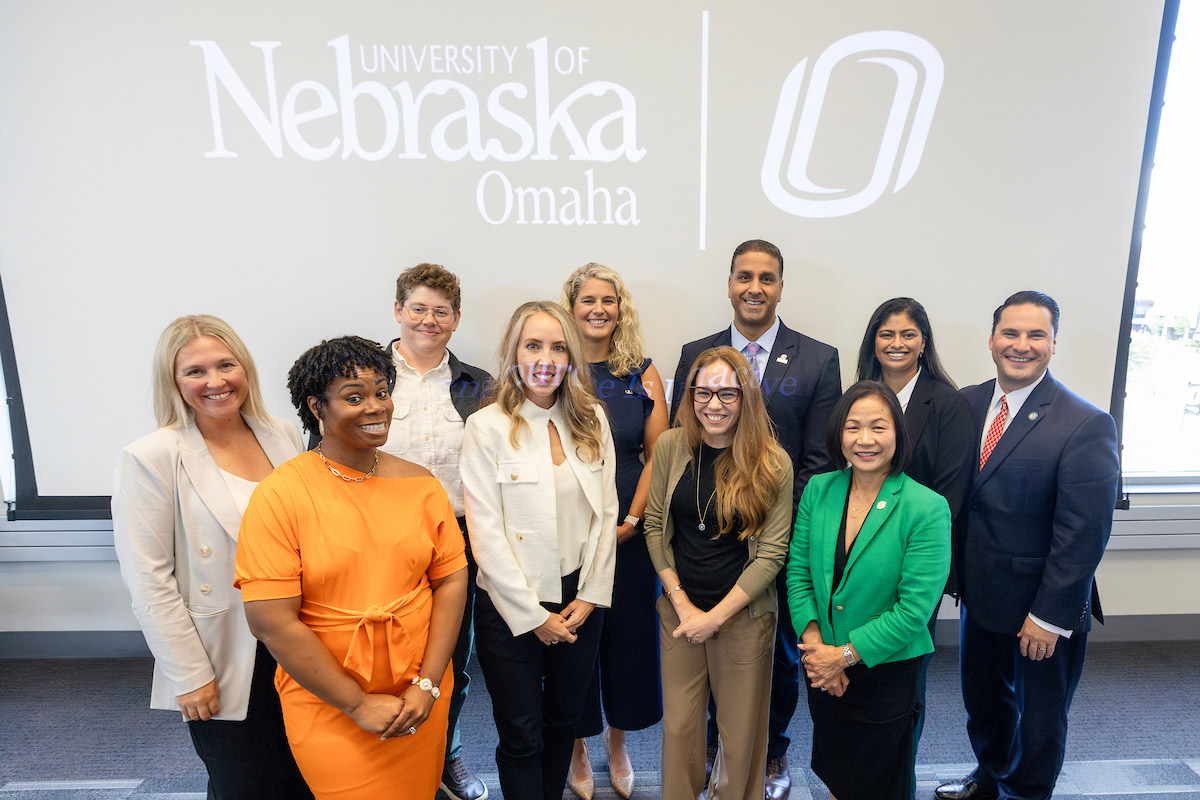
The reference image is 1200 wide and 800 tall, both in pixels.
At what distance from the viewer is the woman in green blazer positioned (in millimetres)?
1632

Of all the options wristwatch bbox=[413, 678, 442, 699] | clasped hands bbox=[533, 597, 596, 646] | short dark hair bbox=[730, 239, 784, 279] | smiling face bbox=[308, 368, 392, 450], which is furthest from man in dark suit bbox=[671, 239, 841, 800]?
wristwatch bbox=[413, 678, 442, 699]

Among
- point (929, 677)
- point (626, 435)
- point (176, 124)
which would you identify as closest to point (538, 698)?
point (626, 435)

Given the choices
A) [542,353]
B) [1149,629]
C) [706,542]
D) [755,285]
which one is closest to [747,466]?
[706,542]

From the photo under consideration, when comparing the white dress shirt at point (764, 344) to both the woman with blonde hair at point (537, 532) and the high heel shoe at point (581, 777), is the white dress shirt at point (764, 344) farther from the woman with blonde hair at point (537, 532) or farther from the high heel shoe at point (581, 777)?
the high heel shoe at point (581, 777)

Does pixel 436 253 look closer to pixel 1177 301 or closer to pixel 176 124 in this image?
pixel 176 124

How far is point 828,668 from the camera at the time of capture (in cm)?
169

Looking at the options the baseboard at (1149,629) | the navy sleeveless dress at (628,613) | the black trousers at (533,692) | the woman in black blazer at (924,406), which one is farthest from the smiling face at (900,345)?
the baseboard at (1149,629)

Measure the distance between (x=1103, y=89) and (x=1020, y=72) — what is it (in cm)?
41

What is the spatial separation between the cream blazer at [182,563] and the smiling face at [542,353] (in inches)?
34.8

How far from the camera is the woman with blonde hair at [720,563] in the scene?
1.74 metres

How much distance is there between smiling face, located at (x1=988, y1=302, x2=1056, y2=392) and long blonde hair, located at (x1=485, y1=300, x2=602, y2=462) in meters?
1.42

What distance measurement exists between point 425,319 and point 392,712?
122 centimetres

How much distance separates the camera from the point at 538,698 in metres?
1.78

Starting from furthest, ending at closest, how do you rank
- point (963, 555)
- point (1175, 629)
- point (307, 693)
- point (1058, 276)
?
point (1175, 629) < point (1058, 276) < point (963, 555) < point (307, 693)
